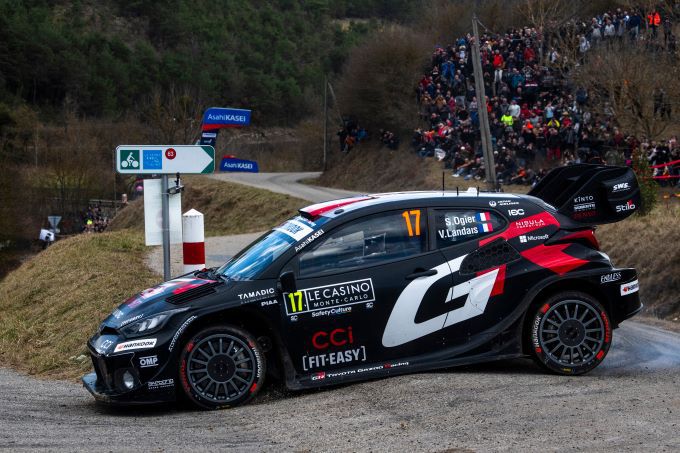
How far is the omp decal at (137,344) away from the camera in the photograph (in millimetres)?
7918

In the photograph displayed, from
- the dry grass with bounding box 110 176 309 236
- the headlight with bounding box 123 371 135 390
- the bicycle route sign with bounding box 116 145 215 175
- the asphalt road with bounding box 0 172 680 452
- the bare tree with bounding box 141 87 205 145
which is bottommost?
the asphalt road with bounding box 0 172 680 452

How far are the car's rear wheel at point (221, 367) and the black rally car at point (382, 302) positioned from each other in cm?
1

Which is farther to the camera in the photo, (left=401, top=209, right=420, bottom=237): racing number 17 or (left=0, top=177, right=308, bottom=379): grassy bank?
(left=0, top=177, right=308, bottom=379): grassy bank

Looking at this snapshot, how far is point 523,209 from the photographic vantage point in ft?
29.0

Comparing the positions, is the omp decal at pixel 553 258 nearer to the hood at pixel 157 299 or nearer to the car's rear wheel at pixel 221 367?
the car's rear wheel at pixel 221 367

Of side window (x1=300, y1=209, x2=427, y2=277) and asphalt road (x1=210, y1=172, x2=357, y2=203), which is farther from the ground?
asphalt road (x1=210, y1=172, x2=357, y2=203)

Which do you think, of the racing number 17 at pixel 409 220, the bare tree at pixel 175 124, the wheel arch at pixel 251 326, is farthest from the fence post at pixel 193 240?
the bare tree at pixel 175 124

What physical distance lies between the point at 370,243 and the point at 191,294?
1580mm

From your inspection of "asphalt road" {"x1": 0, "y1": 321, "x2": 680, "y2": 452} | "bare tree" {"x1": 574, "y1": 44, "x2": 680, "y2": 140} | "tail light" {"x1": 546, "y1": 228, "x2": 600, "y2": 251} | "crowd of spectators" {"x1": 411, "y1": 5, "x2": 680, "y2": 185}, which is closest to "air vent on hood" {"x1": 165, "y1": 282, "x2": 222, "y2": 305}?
"asphalt road" {"x1": 0, "y1": 321, "x2": 680, "y2": 452}

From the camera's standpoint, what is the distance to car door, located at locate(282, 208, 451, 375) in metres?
8.16

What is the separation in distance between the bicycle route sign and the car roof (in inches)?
97.9

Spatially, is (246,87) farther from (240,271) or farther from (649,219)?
(240,271)

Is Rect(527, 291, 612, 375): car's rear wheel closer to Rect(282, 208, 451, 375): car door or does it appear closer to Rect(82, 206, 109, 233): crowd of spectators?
Rect(282, 208, 451, 375): car door

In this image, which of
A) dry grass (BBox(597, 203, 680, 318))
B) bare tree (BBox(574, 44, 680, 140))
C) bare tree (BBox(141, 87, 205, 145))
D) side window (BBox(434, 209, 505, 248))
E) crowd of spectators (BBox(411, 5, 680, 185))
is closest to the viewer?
side window (BBox(434, 209, 505, 248))
